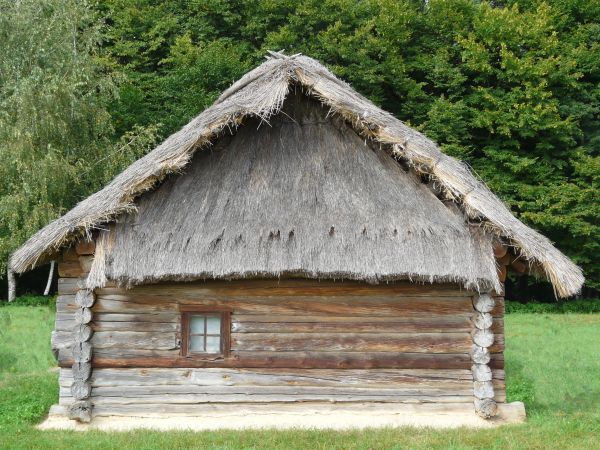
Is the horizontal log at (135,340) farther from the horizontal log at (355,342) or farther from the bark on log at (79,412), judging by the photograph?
the horizontal log at (355,342)

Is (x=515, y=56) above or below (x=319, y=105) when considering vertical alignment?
above

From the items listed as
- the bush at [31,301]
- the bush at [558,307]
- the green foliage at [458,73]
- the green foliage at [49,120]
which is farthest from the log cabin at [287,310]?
the green foliage at [458,73]

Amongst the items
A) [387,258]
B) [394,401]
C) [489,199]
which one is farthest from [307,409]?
[489,199]

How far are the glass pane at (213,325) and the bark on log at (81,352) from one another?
1563 millimetres

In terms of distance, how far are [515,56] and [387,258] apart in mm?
20492

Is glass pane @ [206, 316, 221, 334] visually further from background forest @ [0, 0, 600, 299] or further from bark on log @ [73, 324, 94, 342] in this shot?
background forest @ [0, 0, 600, 299]

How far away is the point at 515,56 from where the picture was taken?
86.4 ft

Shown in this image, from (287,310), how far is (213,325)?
3.32 ft

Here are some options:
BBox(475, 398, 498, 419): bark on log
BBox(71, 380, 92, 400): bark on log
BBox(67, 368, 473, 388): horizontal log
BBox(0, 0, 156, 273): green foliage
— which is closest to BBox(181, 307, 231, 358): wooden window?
BBox(67, 368, 473, 388): horizontal log

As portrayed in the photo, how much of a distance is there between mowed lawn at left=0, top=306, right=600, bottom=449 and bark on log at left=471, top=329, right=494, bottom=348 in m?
1.07

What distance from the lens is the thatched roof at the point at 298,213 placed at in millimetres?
8383

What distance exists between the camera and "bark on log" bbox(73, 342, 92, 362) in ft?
29.0

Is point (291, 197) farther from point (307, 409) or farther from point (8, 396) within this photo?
point (8, 396)

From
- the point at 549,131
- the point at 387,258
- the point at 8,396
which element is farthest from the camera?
the point at 549,131
